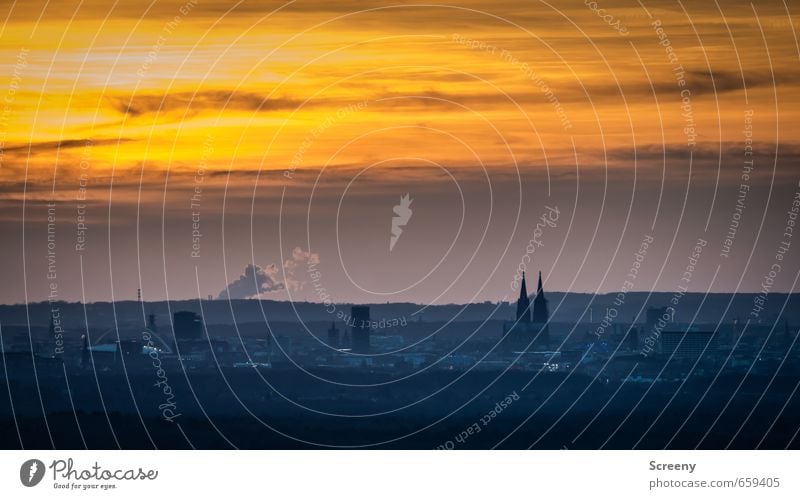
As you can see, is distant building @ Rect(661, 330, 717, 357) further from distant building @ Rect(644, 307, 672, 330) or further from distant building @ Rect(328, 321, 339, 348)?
distant building @ Rect(328, 321, 339, 348)

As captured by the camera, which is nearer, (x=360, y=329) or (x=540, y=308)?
(x=360, y=329)

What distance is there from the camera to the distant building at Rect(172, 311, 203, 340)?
66.3m

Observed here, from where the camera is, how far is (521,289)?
64438 mm

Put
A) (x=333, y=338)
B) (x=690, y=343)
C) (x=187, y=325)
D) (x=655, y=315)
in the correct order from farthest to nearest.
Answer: (x=690, y=343) → (x=655, y=315) → (x=333, y=338) → (x=187, y=325)

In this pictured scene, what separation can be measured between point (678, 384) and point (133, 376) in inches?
1109

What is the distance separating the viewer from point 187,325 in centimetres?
6988

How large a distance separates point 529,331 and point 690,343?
42.3ft

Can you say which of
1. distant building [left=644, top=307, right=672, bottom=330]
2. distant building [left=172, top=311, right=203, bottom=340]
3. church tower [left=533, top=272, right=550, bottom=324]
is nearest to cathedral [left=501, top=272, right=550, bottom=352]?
church tower [left=533, top=272, right=550, bottom=324]
